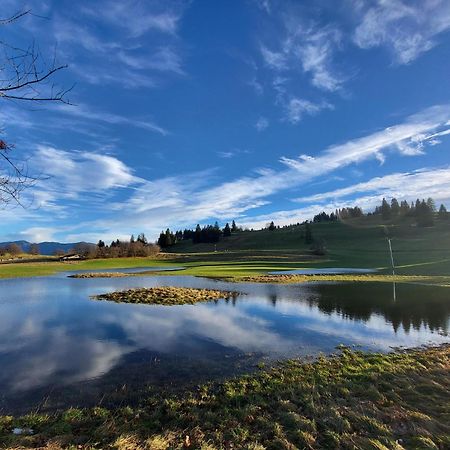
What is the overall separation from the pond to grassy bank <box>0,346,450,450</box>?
1.40 metres

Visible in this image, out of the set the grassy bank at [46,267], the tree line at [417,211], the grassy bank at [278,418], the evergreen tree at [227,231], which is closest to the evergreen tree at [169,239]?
the evergreen tree at [227,231]

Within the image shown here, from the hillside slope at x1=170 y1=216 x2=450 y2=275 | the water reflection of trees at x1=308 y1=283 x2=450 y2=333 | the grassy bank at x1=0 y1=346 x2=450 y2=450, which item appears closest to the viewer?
the grassy bank at x1=0 y1=346 x2=450 y2=450

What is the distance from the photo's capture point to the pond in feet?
37.1

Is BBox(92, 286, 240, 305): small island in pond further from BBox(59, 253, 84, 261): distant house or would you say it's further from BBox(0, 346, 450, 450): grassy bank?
BBox(59, 253, 84, 261): distant house

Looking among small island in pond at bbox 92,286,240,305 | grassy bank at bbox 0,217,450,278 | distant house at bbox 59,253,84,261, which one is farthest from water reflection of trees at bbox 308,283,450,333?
distant house at bbox 59,253,84,261

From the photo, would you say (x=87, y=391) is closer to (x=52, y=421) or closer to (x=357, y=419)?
(x=52, y=421)

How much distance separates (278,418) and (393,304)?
2292 cm

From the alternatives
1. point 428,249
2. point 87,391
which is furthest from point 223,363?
point 428,249

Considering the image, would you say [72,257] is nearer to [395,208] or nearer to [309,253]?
[309,253]

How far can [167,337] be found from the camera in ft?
58.0

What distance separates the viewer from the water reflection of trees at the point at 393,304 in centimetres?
2164

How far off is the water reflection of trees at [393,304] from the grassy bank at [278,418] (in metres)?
10.4

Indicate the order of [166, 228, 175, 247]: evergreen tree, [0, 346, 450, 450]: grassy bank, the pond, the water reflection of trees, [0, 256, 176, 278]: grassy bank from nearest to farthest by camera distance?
[0, 346, 450, 450]: grassy bank < the pond < the water reflection of trees < [0, 256, 176, 278]: grassy bank < [166, 228, 175, 247]: evergreen tree

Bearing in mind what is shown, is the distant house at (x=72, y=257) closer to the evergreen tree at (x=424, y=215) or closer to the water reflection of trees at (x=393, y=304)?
the water reflection of trees at (x=393, y=304)
